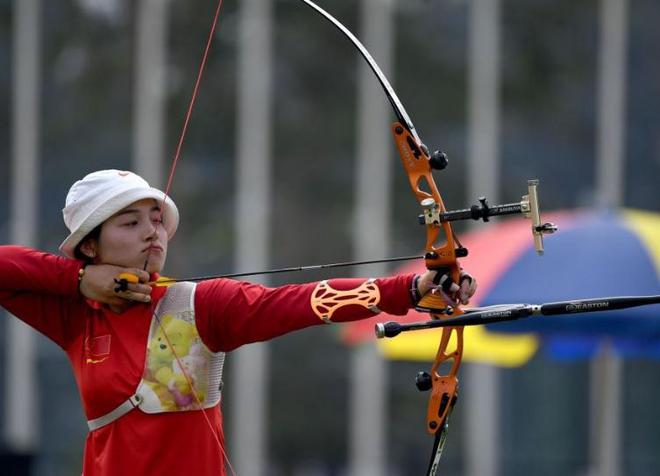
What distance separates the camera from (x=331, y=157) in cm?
1138

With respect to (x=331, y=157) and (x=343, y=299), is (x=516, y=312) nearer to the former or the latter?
(x=343, y=299)

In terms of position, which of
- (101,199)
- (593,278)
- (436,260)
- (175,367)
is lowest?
(175,367)

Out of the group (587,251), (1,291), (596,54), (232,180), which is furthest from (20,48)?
(1,291)

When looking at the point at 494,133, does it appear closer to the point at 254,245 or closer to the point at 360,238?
the point at 360,238

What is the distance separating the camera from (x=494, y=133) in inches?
442

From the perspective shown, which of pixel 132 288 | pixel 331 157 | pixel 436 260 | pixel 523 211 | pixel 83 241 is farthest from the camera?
pixel 331 157

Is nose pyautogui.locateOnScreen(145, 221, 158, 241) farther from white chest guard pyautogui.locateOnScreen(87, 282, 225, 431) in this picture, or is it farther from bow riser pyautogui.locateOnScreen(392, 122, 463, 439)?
bow riser pyautogui.locateOnScreen(392, 122, 463, 439)

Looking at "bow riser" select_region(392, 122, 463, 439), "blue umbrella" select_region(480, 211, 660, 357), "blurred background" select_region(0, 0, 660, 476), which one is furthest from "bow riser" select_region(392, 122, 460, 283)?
"blurred background" select_region(0, 0, 660, 476)

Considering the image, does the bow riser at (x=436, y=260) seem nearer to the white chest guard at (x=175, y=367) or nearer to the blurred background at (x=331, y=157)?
the white chest guard at (x=175, y=367)

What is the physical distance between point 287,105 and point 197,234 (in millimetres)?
1242

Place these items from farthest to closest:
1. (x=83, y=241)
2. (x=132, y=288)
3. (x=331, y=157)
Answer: (x=331, y=157)
(x=83, y=241)
(x=132, y=288)

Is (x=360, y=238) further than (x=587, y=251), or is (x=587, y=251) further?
(x=360, y=238)

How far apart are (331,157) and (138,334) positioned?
8085mm

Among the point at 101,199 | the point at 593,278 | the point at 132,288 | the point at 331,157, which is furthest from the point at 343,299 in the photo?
the point at 331,157
